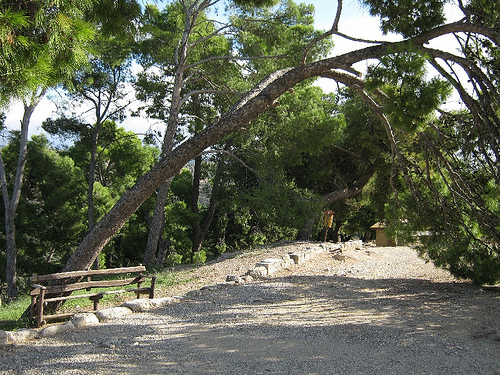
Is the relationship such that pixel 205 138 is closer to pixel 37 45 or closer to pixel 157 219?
pixel 37 45

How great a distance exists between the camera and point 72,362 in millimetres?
4461

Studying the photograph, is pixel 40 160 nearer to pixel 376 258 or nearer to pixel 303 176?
pixel 303 176

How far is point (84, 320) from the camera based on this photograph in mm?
5883

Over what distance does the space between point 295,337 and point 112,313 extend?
2622mm

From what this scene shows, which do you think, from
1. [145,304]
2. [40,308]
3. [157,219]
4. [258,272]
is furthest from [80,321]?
[157,219]

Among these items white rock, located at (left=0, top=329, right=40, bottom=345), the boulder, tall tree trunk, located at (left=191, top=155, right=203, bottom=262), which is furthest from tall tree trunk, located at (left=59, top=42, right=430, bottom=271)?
tall tree trunk, located at (left=191, top=155, right=203, bottom=262)

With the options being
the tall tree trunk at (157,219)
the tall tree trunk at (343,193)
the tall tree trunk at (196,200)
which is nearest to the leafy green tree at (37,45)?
the tall tree trunk at (157,219)

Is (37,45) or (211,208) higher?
(211,208)

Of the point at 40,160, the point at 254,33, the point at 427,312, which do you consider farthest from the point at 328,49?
the point at 40,160

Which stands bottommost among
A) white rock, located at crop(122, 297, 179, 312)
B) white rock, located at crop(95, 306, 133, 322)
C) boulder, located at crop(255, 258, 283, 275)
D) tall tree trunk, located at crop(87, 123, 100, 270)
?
white rock, located at crop(95, 306, 133, 322)

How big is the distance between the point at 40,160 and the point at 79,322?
1478cm

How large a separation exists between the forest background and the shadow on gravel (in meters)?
1.54

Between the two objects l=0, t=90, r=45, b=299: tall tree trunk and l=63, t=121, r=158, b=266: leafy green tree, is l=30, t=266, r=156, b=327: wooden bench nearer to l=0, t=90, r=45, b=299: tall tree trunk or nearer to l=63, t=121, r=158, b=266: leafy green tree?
l=0, t=90, r=45, b=299: tall tree trunk

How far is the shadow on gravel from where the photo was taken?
4352mm
